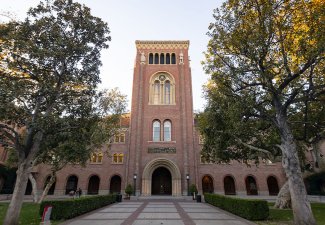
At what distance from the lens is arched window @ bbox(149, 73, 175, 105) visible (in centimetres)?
3300

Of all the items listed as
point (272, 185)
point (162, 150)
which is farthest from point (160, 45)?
point (272, 185)

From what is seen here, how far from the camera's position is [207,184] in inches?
1256

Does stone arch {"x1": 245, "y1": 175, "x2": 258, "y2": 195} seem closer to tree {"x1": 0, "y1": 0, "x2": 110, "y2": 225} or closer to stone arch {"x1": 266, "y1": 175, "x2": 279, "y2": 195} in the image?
stone arch {"x1": 266, "y1": 175, "x2": 279, "y2": 195}

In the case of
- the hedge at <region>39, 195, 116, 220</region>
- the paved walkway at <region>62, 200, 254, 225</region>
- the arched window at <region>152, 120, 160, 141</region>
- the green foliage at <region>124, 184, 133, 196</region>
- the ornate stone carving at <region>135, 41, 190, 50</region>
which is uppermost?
the ornate stone carving at <region>135, 41, 190, 50</region>

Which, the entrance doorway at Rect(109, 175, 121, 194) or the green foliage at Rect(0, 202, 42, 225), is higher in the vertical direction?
the entrance doorway at Rect(109, 175, 121, 194)

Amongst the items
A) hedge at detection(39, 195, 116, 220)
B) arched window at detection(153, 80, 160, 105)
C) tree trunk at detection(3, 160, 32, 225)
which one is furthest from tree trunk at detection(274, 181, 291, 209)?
arched window at detection(153, 80, 160, 105)

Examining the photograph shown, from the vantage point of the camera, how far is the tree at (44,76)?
30.7 feet

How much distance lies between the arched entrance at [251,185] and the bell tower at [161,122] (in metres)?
9.82

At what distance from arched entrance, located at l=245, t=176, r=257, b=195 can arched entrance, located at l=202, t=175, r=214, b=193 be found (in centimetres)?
573

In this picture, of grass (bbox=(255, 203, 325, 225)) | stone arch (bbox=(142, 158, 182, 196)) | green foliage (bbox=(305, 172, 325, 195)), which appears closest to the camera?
grass (bbox=(255, 203, 325, 225))

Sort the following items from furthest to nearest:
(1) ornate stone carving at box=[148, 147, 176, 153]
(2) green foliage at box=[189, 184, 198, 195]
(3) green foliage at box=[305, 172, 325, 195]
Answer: (1) ornate stone carving at box=[148, 147, 176, 153]
(3) green foliage at box=[305, 172, 325, 195]
(2) green foliage at box=[189, 184, 198, 195]

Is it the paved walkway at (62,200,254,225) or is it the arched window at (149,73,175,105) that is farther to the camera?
the arched window at (149,73,175,105)

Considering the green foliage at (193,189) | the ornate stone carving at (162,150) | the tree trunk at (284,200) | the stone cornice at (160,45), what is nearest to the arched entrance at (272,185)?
the green foliage at (193,189)

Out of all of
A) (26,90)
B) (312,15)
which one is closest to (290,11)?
(312,15)
